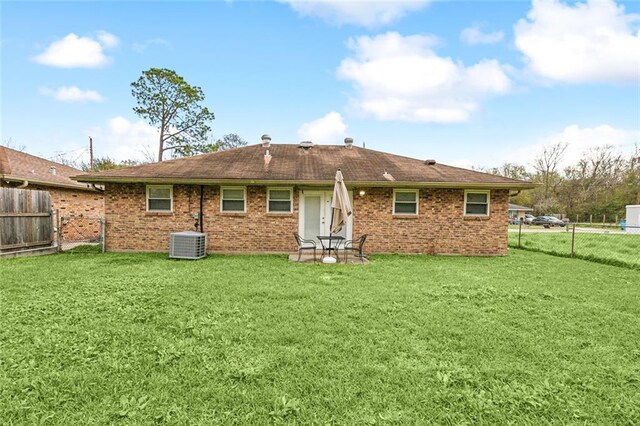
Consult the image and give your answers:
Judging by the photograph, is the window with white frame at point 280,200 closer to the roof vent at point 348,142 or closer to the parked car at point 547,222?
the roof vent at point 348,142

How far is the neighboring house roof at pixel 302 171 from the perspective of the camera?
10.2 meters

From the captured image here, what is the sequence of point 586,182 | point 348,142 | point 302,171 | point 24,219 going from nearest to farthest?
point 24,219, point 302,171, point 348,142, point 586,182

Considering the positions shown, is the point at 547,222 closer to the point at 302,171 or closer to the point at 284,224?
the point at 302,171

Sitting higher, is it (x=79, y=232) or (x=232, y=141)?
(x=232, y=141)

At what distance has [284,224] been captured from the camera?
10.7 m

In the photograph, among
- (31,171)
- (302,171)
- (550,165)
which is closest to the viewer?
(302,171)

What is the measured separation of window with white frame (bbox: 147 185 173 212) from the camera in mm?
10555

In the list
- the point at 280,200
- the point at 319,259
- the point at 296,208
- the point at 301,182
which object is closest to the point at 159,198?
the point at 280,200

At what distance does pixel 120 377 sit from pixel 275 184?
7.96m

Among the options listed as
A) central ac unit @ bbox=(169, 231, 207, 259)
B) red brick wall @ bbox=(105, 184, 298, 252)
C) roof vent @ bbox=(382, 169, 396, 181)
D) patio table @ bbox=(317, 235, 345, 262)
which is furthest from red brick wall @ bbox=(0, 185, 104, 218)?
roof vent @ bbox=(382, 169, 396, 181)

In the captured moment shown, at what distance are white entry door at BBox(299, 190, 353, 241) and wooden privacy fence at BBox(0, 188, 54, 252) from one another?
335 inches

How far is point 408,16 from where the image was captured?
13586mm

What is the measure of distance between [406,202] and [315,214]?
3228mm

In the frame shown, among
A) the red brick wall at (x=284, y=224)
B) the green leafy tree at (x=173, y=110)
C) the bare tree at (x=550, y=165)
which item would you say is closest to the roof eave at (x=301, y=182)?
the red brick wall at (x=284, y=224)
